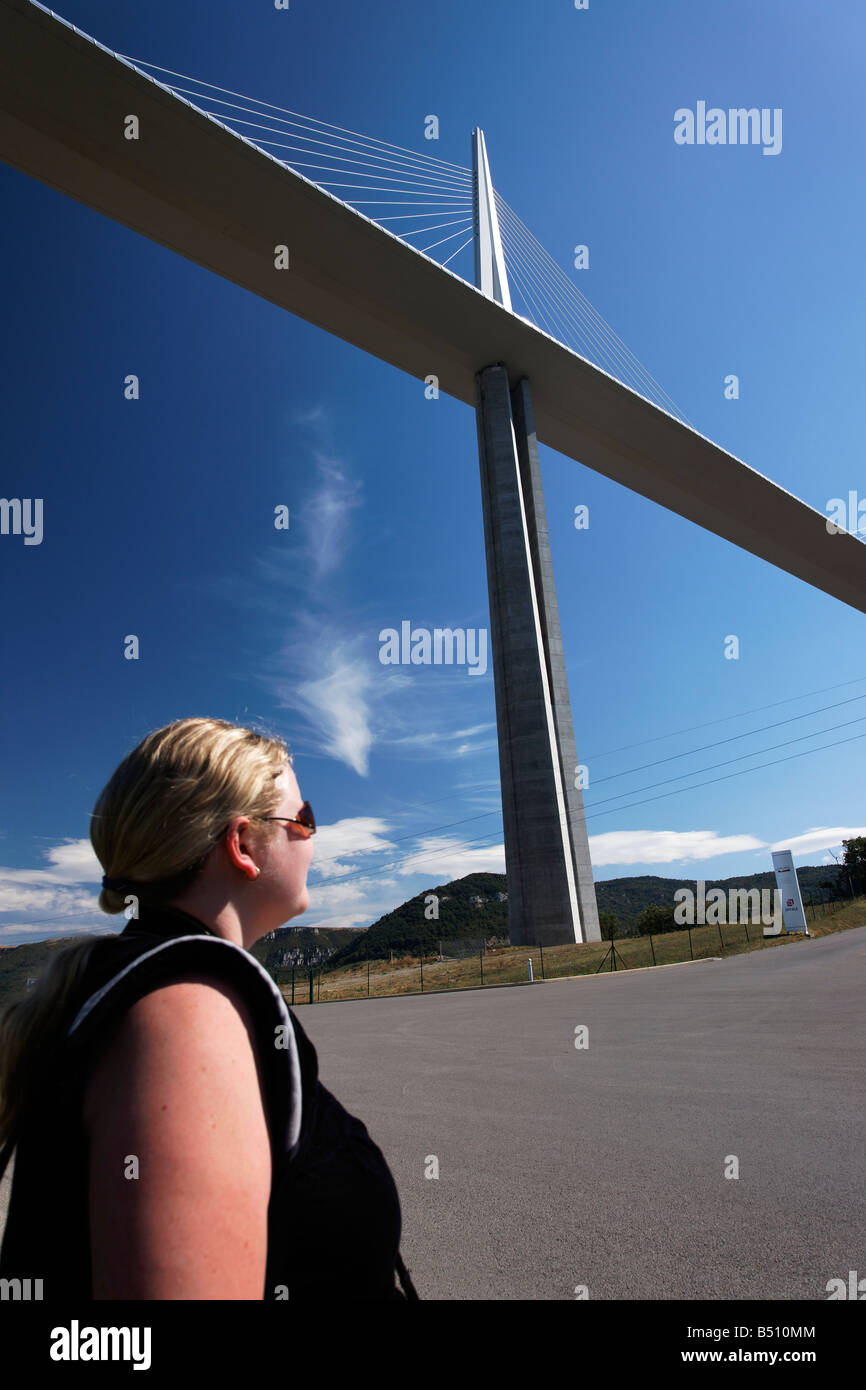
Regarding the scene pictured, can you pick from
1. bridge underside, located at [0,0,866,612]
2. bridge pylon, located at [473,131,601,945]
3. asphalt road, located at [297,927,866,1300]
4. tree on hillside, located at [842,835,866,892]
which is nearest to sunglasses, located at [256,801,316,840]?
asphalt road, located at [297,927,866,1300]

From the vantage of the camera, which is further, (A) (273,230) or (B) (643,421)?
(B) (643,421)

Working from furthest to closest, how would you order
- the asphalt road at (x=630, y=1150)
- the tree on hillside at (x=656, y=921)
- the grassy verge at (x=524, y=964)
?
the tree on hillside at (x=656, y=921) → the grassy verge at (x=524, y=964) → the asphalt road at (x=630, y=1150)

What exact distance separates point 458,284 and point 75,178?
1550cm

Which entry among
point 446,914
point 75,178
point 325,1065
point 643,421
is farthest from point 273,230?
point 446,914

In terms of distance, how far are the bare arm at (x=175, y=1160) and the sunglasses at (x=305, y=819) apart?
0.53 metres

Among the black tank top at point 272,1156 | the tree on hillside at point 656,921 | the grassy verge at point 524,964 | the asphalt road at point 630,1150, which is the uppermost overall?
the black tank top at point 272,1156

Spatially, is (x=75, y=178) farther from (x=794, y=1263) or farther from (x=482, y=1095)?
(x=794, y=1263)

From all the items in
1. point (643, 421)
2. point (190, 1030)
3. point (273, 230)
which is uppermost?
point (273, 230)

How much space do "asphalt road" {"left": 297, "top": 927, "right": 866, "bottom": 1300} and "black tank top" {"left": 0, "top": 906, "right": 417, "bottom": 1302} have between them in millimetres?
2260

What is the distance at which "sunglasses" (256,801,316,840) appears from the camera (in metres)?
1.53

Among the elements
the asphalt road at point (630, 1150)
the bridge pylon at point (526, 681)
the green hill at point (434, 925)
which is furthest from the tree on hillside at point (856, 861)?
the asphalt road at point (630, 1150)

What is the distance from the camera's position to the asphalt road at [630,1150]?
3178mm

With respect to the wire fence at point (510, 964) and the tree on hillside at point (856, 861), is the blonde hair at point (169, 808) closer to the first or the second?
the wire fence at point (510, 964)

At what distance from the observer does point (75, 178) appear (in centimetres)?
2659
